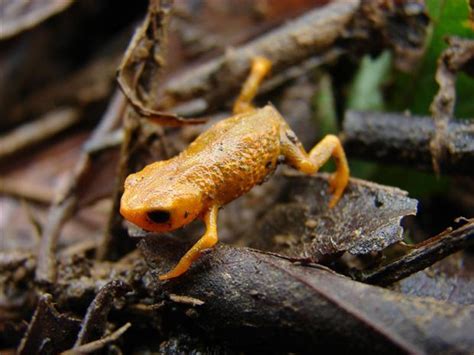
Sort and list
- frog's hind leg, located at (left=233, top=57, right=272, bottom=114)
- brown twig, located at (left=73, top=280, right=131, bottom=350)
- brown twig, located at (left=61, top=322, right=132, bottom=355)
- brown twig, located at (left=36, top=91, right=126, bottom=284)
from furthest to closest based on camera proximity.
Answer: frog's hind leg, located at (left=233, top=57, right=272, bottom=114)
brown twig, located at (left=36, top=91, right=126, bottom=284)
brown twig, located at (left=73, top=280, right=131, bottom=350)
brown twig, located at (left=61, top=322, right=132, bottom=355)

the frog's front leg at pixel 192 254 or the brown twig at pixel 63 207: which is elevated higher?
the brown twig at pixel 63 207

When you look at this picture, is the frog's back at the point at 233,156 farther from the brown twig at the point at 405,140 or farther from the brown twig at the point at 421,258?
the brown twig at the point at 421,258

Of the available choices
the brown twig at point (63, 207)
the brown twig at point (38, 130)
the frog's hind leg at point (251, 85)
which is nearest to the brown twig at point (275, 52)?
the frog's hind leg at point (251, 85)

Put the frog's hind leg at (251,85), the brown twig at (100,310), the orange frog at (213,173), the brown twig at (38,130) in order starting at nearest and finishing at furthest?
the brown twig at (100,310), the orange frog at (213,173), the frog's hind leg at (251,85), the brown twig at (38,130)

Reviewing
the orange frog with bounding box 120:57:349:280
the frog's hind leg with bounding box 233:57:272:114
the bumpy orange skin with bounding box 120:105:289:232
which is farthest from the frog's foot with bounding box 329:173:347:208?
the frog's hind leg with bounding box 233:57:272:114

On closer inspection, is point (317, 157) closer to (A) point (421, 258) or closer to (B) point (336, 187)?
(B) point (336, 187)

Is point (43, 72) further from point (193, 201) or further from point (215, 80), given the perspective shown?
point (193, 201)

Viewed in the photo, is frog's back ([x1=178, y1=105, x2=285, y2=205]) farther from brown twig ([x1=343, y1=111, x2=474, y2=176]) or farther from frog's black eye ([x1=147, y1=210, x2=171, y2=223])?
brown twig ([x1=343, y1=111, x2=474, y2=176])
